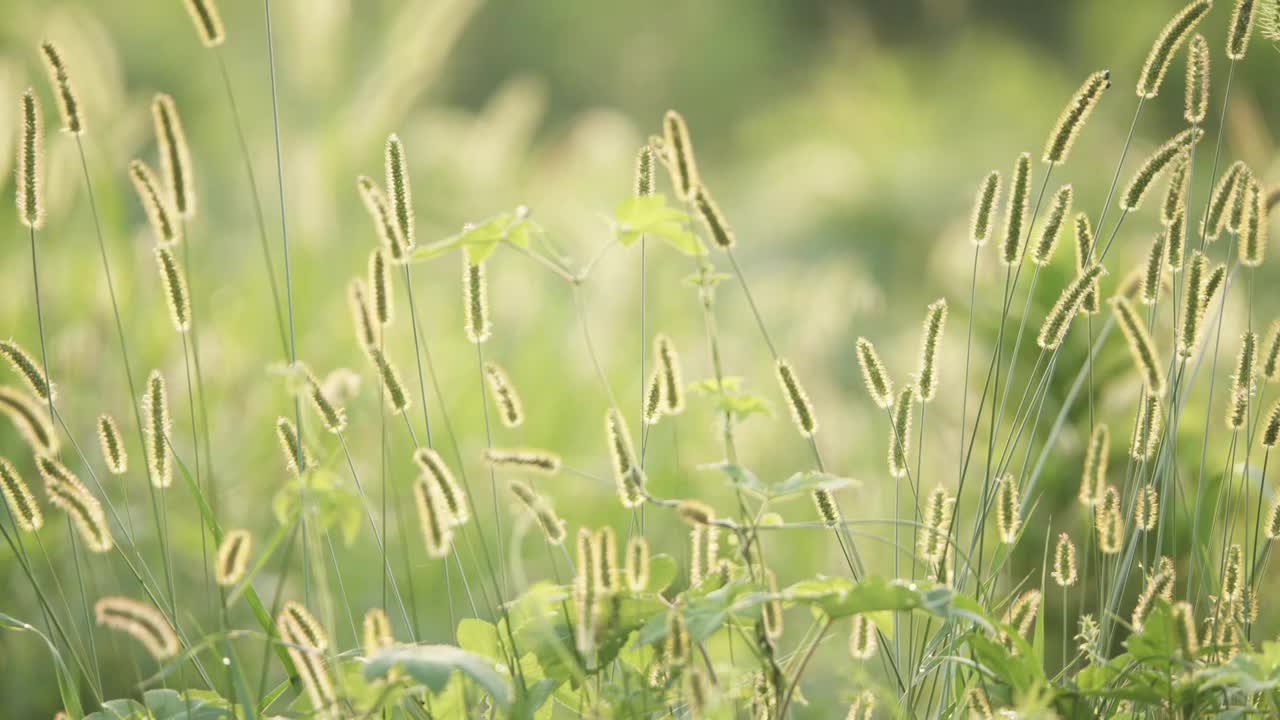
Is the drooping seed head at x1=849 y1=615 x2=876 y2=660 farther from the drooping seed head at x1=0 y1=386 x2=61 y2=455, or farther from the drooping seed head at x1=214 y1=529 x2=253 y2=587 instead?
the drooping seed head at x1=0 y1=386 x2=61 y2=455

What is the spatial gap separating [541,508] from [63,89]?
1.15 ft

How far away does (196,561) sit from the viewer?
1287mm

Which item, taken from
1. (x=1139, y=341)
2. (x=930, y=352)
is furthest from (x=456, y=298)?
(x=1139, y=341)

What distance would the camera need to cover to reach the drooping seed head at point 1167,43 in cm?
63

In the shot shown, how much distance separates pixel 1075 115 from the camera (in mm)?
621

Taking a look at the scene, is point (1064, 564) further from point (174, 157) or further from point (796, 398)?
point (174, 157)

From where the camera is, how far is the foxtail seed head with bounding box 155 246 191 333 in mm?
583

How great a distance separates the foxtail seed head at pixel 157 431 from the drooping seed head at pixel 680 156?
0.98ft

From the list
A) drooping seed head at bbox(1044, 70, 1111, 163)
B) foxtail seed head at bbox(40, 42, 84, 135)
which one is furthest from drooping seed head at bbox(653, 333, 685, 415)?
foxtail seed head at bbox(40, 42, 84, 135)

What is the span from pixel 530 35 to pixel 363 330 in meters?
5.43

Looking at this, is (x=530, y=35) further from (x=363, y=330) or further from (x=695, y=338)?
(x=363, y=330)

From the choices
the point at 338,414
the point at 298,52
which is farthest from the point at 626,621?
the point at 298,52

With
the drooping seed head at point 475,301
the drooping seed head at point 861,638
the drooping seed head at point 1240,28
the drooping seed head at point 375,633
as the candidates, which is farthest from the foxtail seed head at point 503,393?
the drooping seed head at point 1240,28

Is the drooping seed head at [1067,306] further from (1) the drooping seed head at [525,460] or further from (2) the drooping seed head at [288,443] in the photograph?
(2) the drooping seed head at [288,443]
